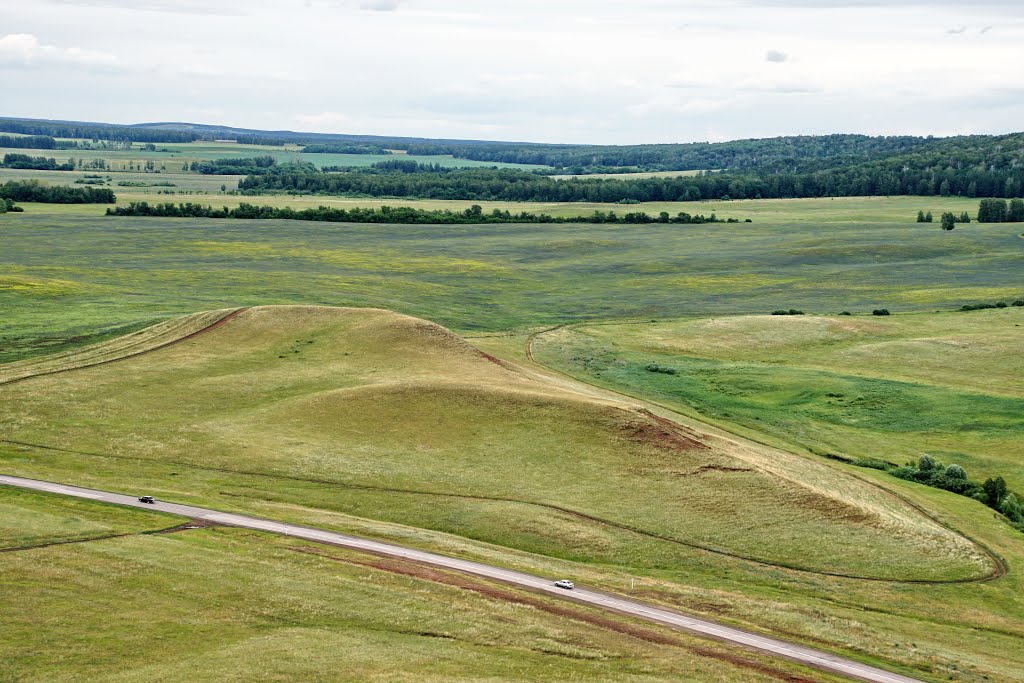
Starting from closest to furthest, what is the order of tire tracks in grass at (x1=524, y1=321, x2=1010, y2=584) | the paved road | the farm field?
1. the paved road
2. the farm field
3. tire tracks in grass at (x1=524, y1=321, x2=1010, y2=584)

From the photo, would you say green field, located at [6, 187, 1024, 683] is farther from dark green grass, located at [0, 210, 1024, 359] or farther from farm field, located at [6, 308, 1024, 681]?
dark green grass, located at [0, 210, 1024, 359]

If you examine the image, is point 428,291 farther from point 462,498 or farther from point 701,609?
point 701,609

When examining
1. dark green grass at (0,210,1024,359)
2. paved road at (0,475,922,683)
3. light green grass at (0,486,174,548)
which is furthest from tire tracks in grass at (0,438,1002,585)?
dark green grass at (0,210,1024,359)

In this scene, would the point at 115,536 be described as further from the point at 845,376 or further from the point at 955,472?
the point at 845,376

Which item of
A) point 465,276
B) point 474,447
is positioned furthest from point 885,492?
point 465,276

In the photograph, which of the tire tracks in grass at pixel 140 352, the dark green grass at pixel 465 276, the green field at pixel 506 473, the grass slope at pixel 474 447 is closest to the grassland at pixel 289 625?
the green field at pixel 506 473

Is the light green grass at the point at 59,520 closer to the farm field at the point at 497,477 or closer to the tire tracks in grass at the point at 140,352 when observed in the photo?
the farm field at the point at 497,477

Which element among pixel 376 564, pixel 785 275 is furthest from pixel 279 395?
pixel 785 275

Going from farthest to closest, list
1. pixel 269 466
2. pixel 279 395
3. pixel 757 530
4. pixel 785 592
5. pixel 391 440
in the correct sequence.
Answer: pixel 279 395 < pixel 391 440 < pixel 269 466 < pixel 757 530 < pixel 785 592
